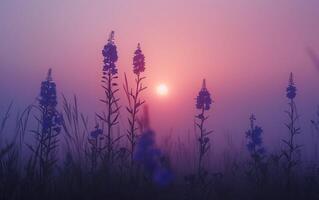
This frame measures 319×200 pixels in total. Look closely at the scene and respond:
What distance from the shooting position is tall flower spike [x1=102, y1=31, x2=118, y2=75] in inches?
347

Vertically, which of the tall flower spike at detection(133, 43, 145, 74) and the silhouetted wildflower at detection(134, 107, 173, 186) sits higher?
the tall flower spike at detection(133, 43, 145, 74)

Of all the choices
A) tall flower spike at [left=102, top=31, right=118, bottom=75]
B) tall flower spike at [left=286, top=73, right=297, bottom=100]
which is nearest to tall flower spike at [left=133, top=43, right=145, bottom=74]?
tall flower spike at [left=102, top=31, right=118, bottom=75]

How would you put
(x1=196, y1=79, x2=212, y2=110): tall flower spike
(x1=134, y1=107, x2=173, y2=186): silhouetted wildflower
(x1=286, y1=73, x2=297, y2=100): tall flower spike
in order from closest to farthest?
(x1=134, y1=107, x2=173, y2=186): silhouetted wildflower
(x1=196, y1=79, x2=212, y2=110): tall flower spike
(x1=286, y1=73, x2=297, y2=100): tall flower spike

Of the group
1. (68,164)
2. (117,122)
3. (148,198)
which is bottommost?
(148,198)

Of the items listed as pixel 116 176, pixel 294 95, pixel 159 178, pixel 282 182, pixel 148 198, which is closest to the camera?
pixel 159 178

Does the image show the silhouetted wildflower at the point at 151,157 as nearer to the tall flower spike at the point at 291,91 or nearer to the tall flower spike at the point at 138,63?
the tall flower spike at the point at 138,63

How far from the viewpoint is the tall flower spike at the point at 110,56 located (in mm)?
8812

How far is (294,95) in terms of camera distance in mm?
10758

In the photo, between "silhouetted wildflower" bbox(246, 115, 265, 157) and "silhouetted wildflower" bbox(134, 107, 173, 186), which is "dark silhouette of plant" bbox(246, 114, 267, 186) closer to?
"silhouetted wildflower" bbox(246, 115, 265, 157)

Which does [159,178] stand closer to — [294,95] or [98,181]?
[98,181]

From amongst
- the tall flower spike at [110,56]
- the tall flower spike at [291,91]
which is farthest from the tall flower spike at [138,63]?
the tall flower spike at [291,91]

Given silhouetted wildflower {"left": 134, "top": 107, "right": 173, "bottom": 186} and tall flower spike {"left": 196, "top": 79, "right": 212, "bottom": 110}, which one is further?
tall flower spike {"left": 196, "top": 79, "right": 212, "bottom": 110}

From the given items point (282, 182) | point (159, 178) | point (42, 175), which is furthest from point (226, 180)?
point (159, 178)

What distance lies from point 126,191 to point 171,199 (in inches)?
23.5
